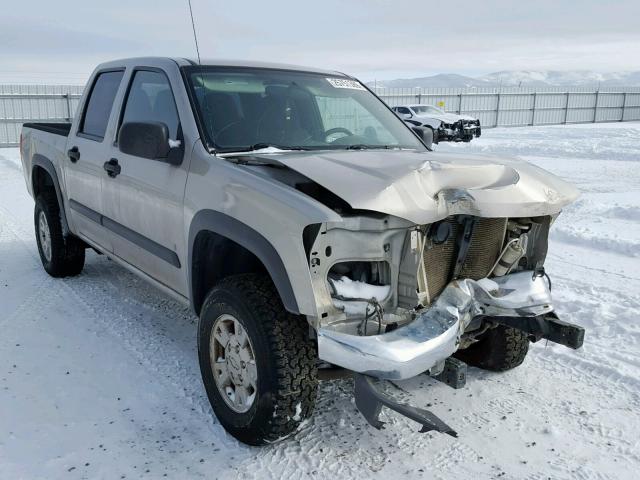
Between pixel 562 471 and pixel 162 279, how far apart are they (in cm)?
245

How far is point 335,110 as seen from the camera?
13.5 ft

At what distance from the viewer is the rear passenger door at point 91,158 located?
446cm

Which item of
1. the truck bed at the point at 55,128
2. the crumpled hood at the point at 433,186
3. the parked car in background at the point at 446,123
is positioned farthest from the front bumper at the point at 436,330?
the parked car in background at the point at 446,123

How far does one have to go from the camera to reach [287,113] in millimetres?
3871

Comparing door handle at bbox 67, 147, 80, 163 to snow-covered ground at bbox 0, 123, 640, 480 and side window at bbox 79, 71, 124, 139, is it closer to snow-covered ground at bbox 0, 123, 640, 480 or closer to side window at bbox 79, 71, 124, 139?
side window at bbox 79, 71, 124, 139

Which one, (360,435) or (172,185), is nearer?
(360,435)

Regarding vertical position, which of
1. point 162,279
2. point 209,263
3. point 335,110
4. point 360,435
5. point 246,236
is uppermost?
point 335,110

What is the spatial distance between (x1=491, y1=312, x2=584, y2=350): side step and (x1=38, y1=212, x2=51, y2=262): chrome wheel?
4260mm

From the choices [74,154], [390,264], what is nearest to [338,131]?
[390,264]

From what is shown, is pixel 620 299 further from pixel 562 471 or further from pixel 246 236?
pixel 246 236

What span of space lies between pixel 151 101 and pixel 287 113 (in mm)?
917

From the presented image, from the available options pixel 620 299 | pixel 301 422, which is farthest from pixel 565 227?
pixel 301 422

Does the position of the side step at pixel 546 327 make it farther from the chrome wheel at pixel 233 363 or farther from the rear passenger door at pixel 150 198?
the rear passenger door at pixel 150 198

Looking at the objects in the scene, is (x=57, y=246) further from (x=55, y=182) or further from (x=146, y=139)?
(x=146, y=139)
